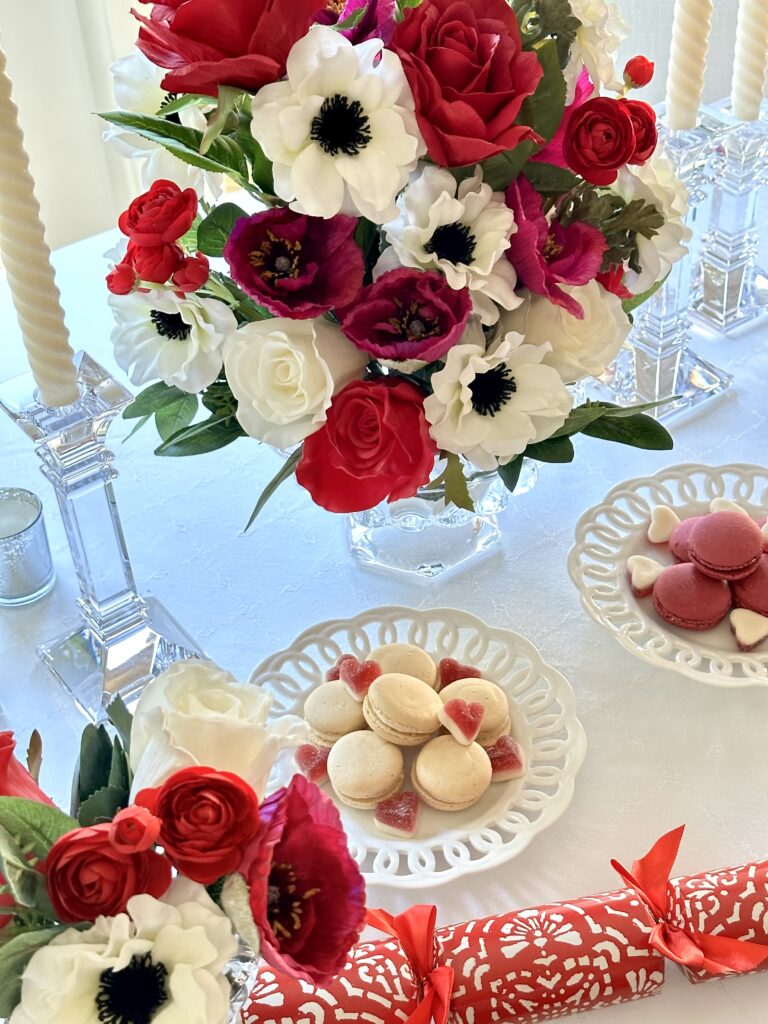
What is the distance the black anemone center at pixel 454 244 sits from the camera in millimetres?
786

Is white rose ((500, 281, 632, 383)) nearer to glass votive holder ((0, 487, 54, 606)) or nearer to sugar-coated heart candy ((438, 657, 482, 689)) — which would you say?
sugar-coated heart candy ((438, 657, 482, 689))

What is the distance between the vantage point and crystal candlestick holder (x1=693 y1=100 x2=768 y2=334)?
1.26m

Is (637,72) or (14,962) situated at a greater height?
(637,72)

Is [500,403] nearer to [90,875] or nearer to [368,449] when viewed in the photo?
[368,449]

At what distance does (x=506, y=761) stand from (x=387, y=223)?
1.28ft

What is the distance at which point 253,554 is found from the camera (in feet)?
3.71

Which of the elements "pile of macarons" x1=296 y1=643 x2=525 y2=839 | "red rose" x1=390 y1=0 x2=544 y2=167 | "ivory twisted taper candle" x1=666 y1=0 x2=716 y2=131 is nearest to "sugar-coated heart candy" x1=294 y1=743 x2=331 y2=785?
"pile of macarons" x1=296 y1=643 x2=525 y2=839

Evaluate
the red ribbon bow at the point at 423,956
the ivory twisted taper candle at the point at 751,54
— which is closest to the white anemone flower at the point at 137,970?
the red ribbon bow at the point at 423,956

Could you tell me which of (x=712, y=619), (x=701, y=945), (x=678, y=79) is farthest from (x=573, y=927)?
(x=678, y=79)

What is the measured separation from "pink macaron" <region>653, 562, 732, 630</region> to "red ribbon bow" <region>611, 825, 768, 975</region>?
0.82 feet

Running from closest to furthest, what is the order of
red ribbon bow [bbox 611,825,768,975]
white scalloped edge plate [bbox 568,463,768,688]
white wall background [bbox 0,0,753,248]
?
red ribbon bow [bbox 611,825,768,975], white scalloped edge plate [bbox 568,463,768,688], white wall background [bbox 0,0,753,248]

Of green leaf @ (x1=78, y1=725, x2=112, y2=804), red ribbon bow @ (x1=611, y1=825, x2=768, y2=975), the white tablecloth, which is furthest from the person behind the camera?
the white tablecloth

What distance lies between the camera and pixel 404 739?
899mm

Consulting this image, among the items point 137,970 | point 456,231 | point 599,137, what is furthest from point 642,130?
point 137,970
